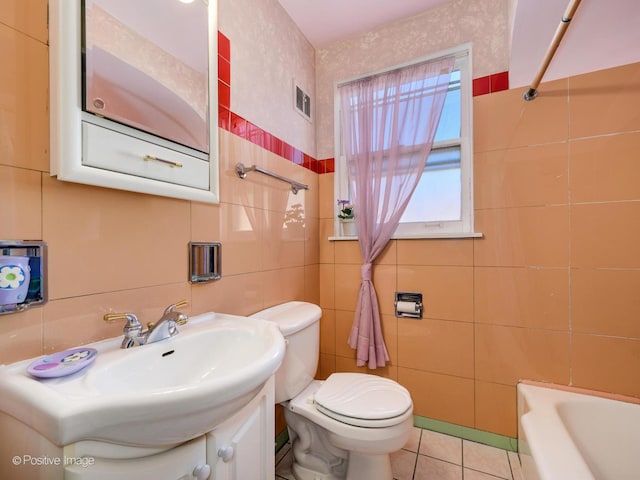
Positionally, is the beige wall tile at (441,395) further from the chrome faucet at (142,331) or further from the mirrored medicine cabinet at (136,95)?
the mirrored medicine cabinet at (136,95)

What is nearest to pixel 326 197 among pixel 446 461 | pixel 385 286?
pixel 385 286

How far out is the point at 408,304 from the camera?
1681 millimetres

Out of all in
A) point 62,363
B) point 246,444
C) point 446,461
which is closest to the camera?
point 62,363

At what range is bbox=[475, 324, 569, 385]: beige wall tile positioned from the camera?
1.40 meters

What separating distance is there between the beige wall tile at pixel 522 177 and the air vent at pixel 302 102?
3.56ft

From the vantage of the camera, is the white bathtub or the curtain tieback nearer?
the white bathtub

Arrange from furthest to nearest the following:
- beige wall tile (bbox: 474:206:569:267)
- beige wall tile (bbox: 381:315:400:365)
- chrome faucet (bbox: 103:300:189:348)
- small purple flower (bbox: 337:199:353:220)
Result: small purple flower (bbox: 337:199:353:220), beige wall tile (bbox: 381:315:400:365), beige wall tile (bbox: 474:206:569:267), chrome faucet (bbox: 103:300:189:348)

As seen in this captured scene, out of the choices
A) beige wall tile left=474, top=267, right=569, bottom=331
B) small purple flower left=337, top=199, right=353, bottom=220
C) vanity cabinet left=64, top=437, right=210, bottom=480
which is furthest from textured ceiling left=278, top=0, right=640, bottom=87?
vanity cabinet left=64, top=437, right=210, bottom=480

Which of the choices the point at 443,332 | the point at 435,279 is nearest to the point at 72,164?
the point at 435,279

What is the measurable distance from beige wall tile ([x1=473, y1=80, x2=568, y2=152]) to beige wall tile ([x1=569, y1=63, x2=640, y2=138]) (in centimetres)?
4

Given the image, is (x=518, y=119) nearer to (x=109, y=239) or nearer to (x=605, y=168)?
(x=605, y=168)

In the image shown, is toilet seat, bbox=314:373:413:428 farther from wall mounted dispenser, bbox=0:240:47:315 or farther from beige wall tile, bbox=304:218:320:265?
wall mounted dispenser, bbox=0:240:47:315

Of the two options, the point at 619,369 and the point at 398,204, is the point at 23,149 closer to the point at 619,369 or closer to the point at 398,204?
the point at 398,204

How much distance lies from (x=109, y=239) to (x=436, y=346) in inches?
65.5
